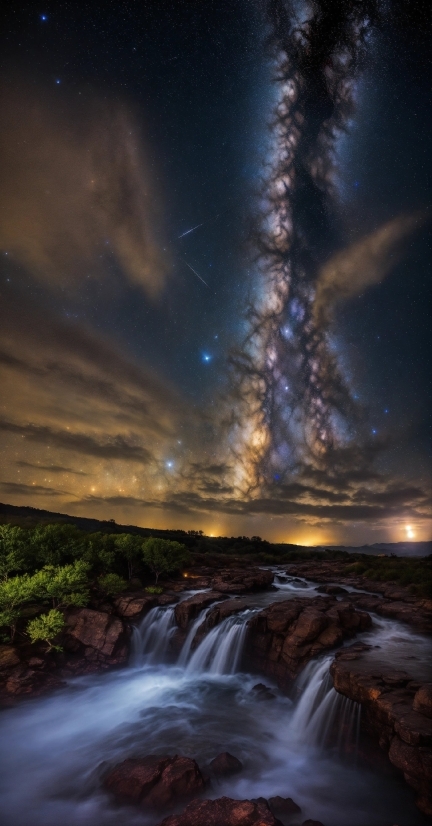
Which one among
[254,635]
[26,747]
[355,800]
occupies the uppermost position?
[254,635]

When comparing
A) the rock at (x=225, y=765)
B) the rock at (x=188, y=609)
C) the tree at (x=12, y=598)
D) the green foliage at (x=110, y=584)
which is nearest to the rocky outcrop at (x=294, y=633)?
the rock at (x=188, y=609)

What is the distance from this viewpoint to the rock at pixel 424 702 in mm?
8891

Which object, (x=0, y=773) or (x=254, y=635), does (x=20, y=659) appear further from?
(x=254, y=635)

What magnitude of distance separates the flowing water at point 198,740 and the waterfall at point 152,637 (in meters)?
0.46

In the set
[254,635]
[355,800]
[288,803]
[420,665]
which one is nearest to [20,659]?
[254,635]

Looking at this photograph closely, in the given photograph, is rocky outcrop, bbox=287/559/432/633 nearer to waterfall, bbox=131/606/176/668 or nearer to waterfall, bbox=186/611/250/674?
waterfall, bbox=186/611/250/674

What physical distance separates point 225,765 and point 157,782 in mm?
2418

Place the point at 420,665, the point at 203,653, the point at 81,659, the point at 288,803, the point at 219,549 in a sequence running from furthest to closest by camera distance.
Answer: the point at 219,549 < the point at 203,653 < the point at 81,659 < the point at 420,665 < the point at 288,803

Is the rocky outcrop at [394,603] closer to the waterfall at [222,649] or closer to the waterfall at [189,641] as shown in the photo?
the waterfall at [222,649]

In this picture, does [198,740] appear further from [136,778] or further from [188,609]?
[188,609]

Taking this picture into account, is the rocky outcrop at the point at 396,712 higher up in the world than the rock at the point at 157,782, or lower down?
higher up

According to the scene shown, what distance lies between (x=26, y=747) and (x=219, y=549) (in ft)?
176

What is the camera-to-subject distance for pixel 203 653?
60.4 feet

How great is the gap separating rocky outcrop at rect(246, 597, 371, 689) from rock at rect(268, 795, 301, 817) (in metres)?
5.78
